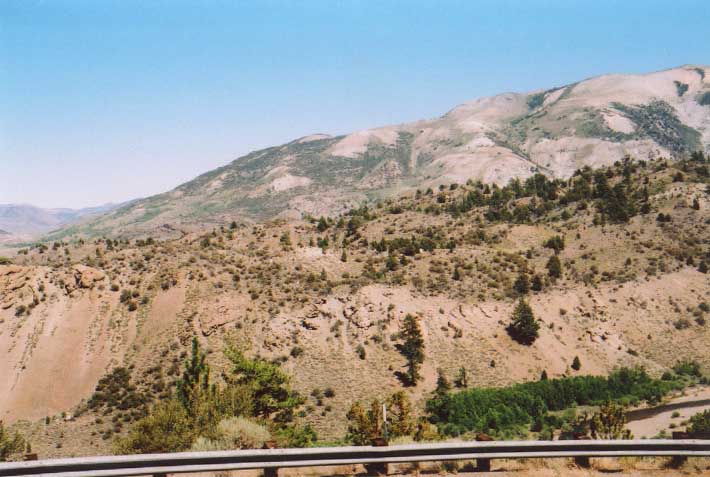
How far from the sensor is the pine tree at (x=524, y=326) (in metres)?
46.5

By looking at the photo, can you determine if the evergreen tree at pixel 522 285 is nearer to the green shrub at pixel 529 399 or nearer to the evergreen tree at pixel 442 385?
the green shrub at pixel 529 399

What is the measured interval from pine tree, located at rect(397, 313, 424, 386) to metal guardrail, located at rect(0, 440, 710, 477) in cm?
3199

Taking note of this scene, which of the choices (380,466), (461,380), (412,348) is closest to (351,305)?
(412,348)

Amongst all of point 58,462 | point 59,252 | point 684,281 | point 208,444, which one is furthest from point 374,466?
point 59,252

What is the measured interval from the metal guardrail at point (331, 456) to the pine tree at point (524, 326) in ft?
127

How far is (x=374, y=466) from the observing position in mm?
9422

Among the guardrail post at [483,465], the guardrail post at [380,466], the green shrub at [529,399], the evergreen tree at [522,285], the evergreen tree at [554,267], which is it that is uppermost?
the guardrail post at [380,466]

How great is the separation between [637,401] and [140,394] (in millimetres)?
43463

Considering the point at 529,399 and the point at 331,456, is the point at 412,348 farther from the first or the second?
the point at 331,456

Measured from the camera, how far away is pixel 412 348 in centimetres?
4247

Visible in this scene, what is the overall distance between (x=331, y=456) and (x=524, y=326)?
4229 centimetres

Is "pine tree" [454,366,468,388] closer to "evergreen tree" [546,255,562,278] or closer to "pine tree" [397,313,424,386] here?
"pine tree" [397,313,424,386]

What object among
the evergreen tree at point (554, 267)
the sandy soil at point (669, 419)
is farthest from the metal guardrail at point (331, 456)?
the evergreen tree at point (554, 267)

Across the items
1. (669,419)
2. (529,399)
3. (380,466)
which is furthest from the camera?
(529,399)
